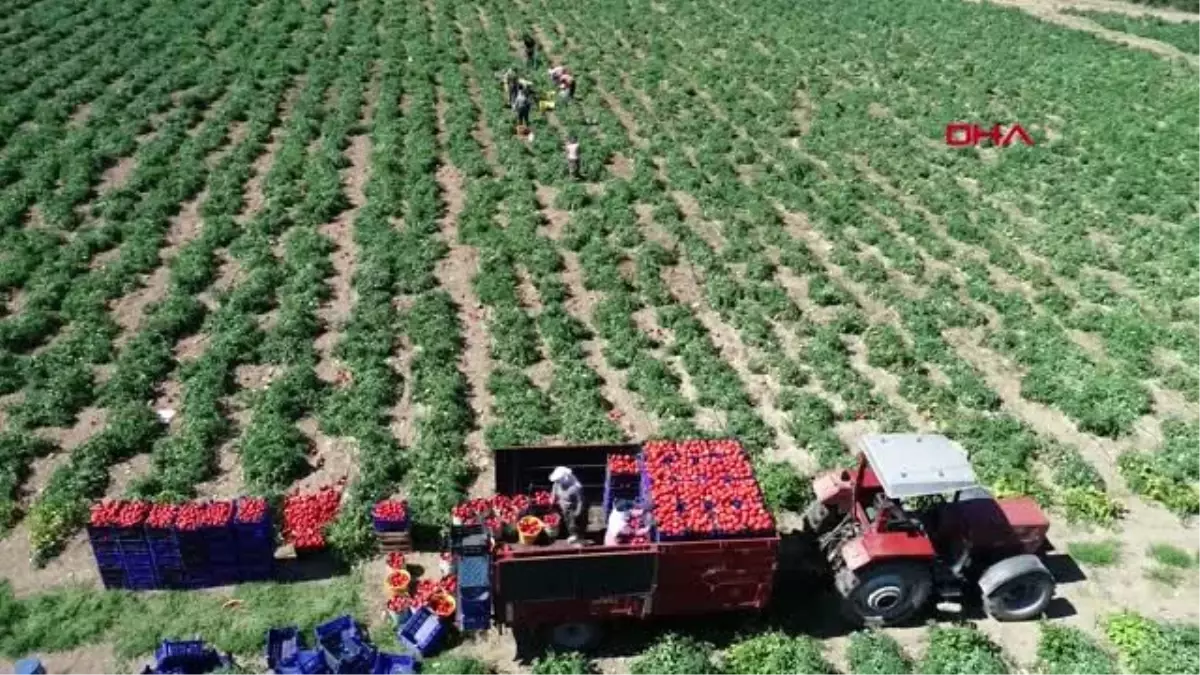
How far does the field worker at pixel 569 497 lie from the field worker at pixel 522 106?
19.5 metres

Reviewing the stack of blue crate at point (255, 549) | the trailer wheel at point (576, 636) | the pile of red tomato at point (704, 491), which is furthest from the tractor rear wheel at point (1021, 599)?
the stack of blue crate at point (255, 549)

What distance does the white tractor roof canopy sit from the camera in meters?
13.2

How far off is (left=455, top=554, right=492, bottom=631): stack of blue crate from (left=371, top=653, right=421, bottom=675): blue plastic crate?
0.94 metres

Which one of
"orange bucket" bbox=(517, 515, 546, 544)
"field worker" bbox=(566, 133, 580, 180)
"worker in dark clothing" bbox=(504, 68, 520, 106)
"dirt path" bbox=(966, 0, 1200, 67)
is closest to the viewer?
"orange bucket" bbox=(517, 515, 546, 544)

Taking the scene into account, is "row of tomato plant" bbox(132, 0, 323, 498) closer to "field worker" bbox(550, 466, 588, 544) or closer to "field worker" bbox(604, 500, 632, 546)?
"field worker" bbox(550, 466, 588, 544)

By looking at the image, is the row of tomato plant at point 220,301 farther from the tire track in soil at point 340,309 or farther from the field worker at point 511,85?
the field worker at point 511,85

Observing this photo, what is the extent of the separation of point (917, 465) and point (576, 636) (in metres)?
5.31

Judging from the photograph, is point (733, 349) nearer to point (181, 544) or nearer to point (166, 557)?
point (181, 544)

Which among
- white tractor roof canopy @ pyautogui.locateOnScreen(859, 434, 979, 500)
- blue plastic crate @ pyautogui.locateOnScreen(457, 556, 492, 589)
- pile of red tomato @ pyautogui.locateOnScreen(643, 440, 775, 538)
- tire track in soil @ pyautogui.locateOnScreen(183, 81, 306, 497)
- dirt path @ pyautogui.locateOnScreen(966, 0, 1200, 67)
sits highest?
white tractor roof canopy @ pyautogui.locateOnScreen(859, 434, 979, 500)

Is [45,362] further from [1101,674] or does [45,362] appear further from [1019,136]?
[1019,136]

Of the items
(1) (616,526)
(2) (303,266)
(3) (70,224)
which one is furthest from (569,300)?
(3) (70,224)

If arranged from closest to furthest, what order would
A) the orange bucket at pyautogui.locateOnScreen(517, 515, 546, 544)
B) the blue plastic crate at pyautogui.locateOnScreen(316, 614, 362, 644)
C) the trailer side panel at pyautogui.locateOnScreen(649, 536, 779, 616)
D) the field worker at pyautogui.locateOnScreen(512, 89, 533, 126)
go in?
the trailer side panel at pyautogui.locateOnScreen(649, 536, 779, 616) → the blue plastic crate at pyautogui.locateOnScreen(316, 614, 362, 644) → the orange bucket at pyautogui.locateOnScreen(517, 515, 546, 544) → the field worker at pyautogui.locateOnScreen(512, 89, 533, 126)

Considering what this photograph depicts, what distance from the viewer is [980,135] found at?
109ft

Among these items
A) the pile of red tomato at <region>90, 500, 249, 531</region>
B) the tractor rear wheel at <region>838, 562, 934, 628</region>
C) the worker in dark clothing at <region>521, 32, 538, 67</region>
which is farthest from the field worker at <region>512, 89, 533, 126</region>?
the tractor rear wheel at <region>838, 562, 934, 628</region>
